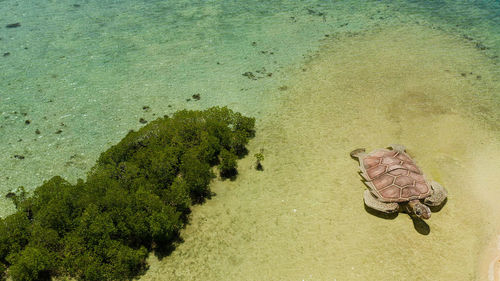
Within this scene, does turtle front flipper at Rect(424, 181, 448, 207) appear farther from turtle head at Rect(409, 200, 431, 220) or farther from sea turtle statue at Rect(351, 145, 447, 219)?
turtle head at Rect(409, 200, 431, 220)

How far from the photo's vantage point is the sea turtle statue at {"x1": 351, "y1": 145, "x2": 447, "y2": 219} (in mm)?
15448

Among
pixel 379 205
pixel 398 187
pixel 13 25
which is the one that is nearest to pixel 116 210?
pixel 379 205

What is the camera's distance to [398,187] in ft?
51.8

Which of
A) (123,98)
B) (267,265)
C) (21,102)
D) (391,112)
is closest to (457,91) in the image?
(391,112)

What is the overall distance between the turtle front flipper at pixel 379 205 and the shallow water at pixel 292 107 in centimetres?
57

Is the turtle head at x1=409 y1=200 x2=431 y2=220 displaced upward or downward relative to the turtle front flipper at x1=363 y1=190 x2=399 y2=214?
upward

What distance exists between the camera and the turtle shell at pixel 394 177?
15.6 metres

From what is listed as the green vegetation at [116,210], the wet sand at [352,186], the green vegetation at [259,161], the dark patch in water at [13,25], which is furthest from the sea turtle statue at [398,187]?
the dark patch in water at [13,25]

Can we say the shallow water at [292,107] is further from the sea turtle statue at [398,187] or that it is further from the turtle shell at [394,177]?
the turtle shell at [394,177]

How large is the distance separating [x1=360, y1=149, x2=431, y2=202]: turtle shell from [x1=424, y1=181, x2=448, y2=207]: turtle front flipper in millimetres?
335

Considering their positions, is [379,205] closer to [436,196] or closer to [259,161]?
[436,196]

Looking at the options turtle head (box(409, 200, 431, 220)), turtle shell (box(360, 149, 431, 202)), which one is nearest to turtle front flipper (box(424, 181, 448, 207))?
turtle shell (box(360, 149, 431, 202))

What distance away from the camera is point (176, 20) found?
33.1 meters

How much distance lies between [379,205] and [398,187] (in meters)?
1.38
